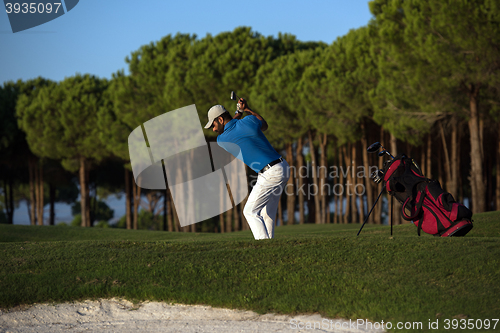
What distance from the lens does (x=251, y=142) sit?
6.59m

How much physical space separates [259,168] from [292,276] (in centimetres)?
164

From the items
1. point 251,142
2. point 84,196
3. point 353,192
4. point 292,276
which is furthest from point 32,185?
point 292,276

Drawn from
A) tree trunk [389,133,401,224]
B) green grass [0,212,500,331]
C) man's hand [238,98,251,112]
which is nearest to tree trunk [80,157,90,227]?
tree trunk [389,133,401,224]

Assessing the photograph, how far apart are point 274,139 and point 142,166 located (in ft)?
24.5

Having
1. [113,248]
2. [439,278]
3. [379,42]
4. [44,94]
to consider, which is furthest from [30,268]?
[44,94]

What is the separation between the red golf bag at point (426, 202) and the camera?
23.3ft

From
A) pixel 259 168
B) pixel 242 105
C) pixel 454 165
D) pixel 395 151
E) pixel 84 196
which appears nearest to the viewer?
pixel 259 168

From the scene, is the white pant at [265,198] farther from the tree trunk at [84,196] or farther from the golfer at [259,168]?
the tree trunk at [84,196]

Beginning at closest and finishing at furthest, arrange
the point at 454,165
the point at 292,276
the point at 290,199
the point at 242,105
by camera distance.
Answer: the point at 292,276 → the point at 242,105 → the point at 454,165 → the point at 290,199

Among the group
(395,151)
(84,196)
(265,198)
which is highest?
(395,151)

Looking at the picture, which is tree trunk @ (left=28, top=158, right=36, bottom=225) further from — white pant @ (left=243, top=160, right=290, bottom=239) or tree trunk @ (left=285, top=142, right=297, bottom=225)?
white pant @ (left=243, top=160, right=290, bottom=239)

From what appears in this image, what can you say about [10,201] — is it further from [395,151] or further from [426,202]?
[426,202]

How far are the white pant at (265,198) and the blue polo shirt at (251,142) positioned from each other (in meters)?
0.16

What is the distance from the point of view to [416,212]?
23.8ft
